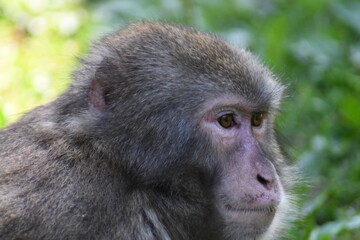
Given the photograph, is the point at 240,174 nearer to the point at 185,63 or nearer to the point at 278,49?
the point at 185,63

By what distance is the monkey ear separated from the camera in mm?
5383

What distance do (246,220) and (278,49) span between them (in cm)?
446

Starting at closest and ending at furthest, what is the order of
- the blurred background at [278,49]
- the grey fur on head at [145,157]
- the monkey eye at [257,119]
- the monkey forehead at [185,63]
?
the grey fur on head at [145,157], the monkey forehead at [185,63], the monkey eye at [257,119], the blurred background at [278,49]

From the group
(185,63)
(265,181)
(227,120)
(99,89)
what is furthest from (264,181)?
(99,89)

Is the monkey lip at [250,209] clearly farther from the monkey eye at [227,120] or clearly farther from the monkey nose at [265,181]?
the monkey eye at [227,120]

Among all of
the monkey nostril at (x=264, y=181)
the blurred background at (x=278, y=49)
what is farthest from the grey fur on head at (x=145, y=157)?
the blurred background at (x=278, y=49)

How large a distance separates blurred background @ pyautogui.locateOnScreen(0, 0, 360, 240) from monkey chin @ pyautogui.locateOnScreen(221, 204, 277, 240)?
1906 millimetres

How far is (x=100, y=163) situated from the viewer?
520 centimetres

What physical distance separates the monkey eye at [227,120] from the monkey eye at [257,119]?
0.55 ft

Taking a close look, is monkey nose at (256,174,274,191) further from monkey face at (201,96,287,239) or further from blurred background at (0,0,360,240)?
blurred background at (0,0,360,240)

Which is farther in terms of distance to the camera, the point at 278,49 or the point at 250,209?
the point at 278,49

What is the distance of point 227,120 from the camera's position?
5.37 metres

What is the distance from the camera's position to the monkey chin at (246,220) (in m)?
5.18

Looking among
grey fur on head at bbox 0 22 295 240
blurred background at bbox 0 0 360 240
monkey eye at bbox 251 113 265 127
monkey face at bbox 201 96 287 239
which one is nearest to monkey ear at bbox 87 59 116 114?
grey fur on head at bbox 0 22 295 240
